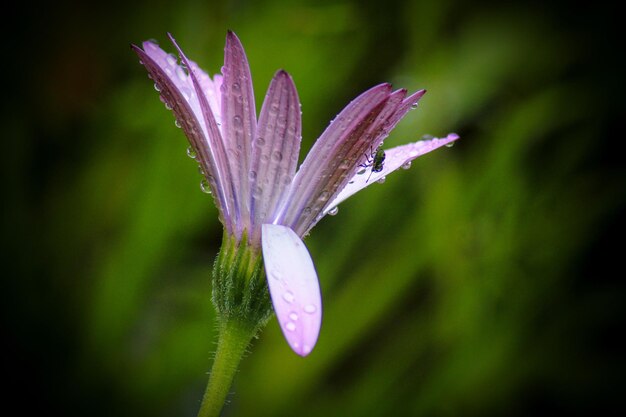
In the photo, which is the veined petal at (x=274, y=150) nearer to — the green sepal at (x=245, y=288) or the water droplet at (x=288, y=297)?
Result: the green sepal at (x=245, y=288)

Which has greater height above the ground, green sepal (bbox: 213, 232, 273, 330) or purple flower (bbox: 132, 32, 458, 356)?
purple flower (bbox: 132, 32, 458, 356)

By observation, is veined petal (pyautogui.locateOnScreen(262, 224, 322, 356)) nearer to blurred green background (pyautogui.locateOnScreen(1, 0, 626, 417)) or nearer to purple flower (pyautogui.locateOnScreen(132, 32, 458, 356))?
purple flower (pyautogui.locateOnScreen(132, 32, 458, 356))

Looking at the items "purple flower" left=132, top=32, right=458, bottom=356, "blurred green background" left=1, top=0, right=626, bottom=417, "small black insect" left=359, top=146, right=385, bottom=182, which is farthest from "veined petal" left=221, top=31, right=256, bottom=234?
"blurred green background" left=1, top=0, right=626, bottom=417

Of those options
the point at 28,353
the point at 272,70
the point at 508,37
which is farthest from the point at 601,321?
the point at 28,353

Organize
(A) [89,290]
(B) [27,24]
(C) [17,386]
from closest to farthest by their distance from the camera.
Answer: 1. (C) [17,386]
2. (A) [89,290]
3. (B) [27,24]

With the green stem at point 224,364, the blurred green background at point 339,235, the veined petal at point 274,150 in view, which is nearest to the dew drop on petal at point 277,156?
the veined petal at point 274,150

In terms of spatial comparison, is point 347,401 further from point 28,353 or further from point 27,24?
point 27,24

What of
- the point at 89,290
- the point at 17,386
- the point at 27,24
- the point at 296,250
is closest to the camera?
the point at 296,250

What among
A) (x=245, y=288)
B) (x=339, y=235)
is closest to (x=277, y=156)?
(x=245, y=288)
